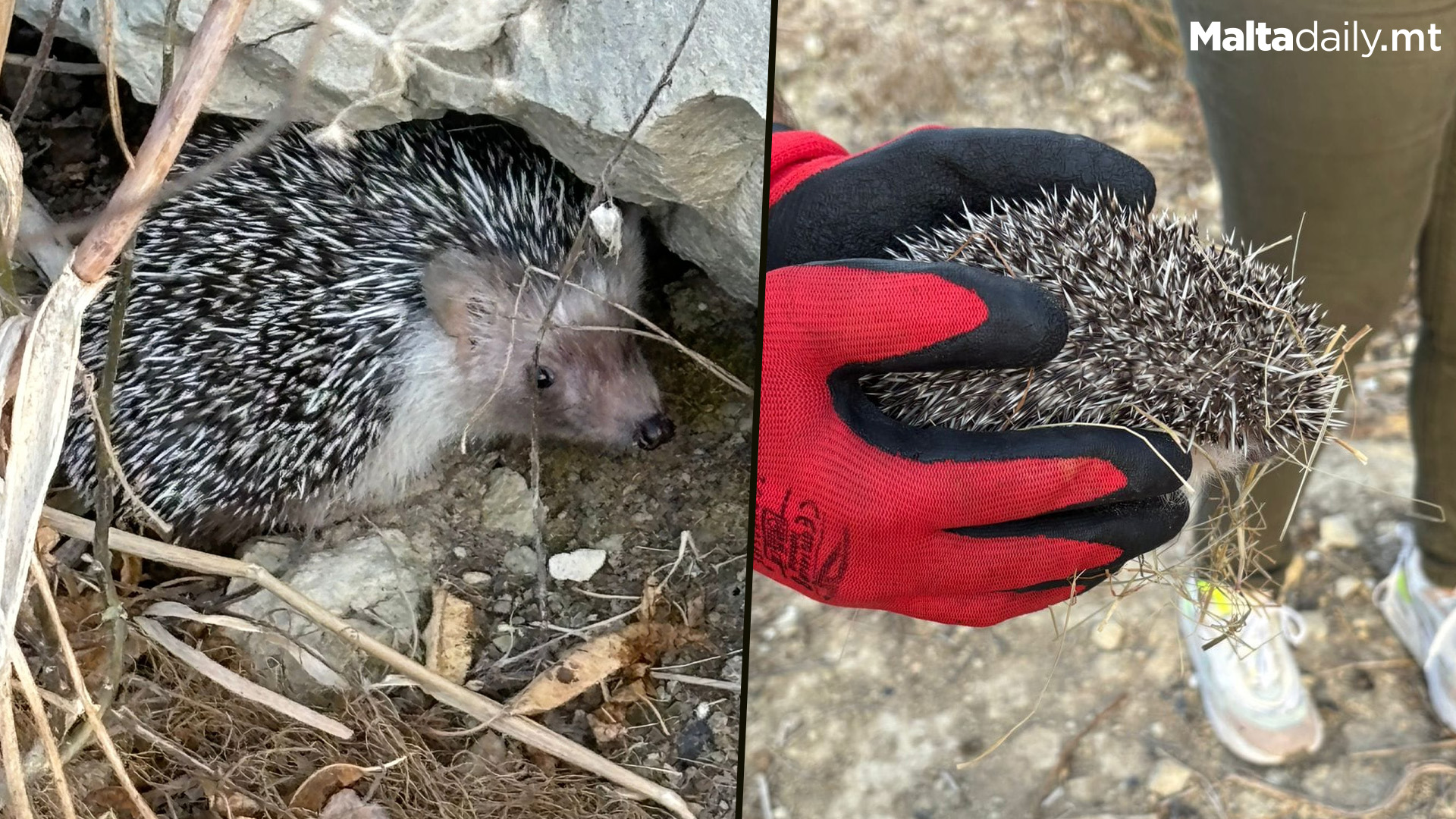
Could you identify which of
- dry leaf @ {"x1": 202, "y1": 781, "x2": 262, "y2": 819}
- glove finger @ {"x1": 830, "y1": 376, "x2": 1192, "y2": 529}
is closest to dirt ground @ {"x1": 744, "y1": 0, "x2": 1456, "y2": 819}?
glove finger @ {"x1": 830, "y1": 376, "x2": 1192, "y2": 529}

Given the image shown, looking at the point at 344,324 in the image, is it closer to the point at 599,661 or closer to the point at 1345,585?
the point at 599,661

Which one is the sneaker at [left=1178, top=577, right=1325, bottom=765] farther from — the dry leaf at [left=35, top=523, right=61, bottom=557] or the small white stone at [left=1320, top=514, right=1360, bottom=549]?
the dry leaf at [left=35, top=523, right=61, bottom=557]

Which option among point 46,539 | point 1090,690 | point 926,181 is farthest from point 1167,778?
point 46,539

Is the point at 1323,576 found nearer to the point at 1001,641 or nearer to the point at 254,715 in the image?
the point at 1001,641

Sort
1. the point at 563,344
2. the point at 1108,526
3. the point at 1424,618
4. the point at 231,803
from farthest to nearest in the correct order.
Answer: the point at 1424,618, the point at 563,344, the point at 231,803, the point at 1108,526

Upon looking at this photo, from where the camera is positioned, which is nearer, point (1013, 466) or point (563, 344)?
point (1013, 466)

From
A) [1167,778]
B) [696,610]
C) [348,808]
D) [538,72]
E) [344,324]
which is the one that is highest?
[538,72]

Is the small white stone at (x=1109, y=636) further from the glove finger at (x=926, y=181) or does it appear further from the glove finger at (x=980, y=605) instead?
the glove finger at (x=926, y=181)
